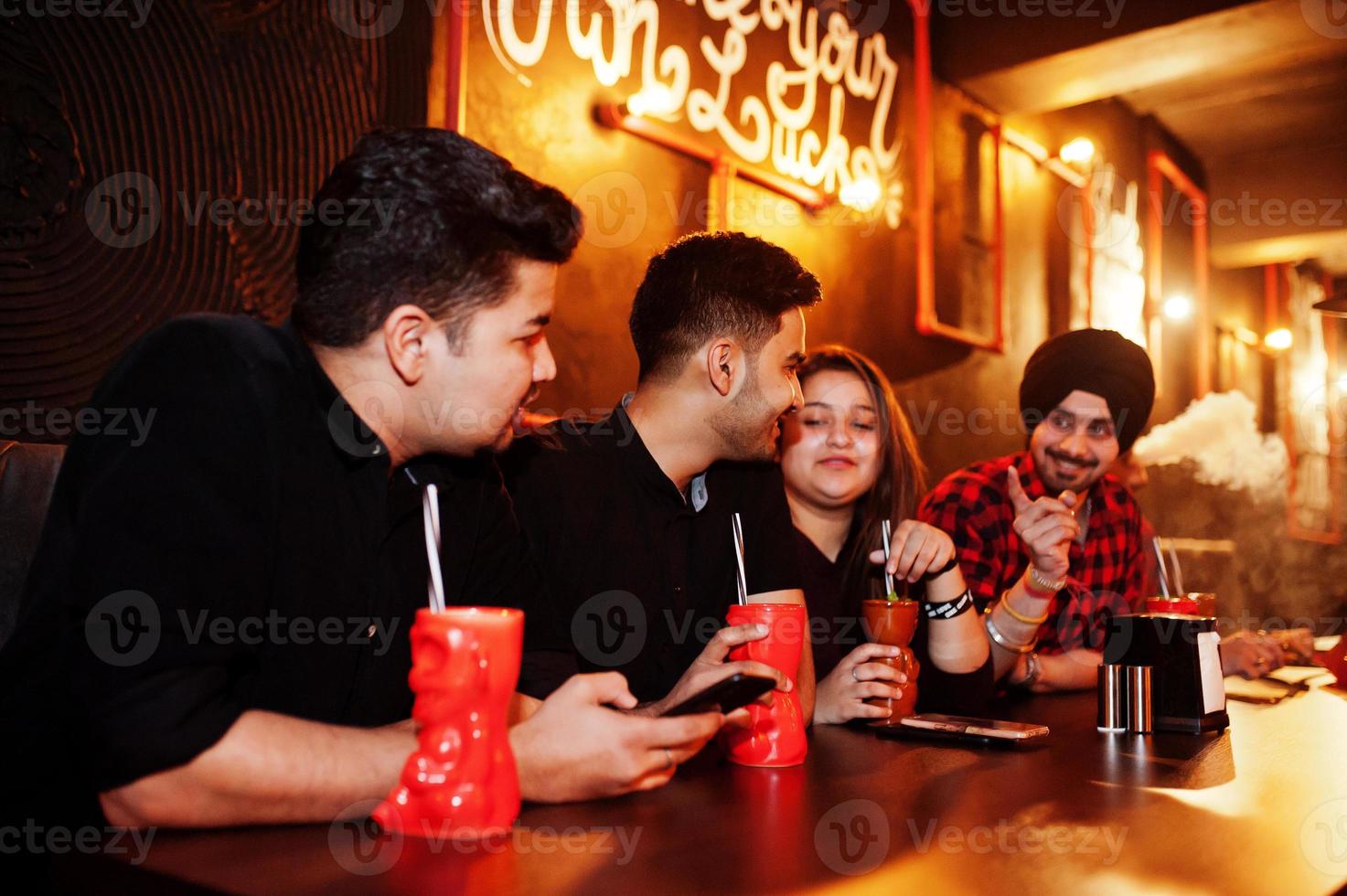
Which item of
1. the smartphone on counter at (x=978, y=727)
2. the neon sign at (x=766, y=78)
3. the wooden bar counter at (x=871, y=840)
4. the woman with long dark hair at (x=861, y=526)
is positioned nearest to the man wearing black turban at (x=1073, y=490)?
the woman with long dark hair at (x=861, y=526)

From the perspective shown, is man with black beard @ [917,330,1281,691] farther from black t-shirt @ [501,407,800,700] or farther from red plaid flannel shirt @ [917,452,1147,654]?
black t-shirt @ [501,407,800,700]

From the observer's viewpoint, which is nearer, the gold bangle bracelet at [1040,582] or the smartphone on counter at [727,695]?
the smartphone on counter at [727,695]

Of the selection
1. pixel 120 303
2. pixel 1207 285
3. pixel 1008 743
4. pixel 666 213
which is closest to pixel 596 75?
pixel 666 213

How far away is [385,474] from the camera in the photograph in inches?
47.9

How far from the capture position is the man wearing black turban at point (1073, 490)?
8.16 feet

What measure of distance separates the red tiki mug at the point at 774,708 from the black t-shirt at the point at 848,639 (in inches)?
18.8

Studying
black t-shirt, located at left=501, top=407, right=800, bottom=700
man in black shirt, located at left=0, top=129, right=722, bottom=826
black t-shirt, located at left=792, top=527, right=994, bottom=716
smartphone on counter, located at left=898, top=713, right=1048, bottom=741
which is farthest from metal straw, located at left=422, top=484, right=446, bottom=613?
black t-shirt, located at left=792, top=527, right=994, bottom=716

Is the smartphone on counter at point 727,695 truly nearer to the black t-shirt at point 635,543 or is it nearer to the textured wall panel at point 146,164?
the black t-shirt at point 635,543

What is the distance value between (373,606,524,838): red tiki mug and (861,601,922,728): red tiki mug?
794 millimetres

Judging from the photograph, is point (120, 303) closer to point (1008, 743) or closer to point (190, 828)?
point (190, 828)

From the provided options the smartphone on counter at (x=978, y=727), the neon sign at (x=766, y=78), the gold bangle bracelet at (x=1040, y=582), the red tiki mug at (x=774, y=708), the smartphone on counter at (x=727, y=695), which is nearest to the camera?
the smartphone on counter at (x=727, y=695)

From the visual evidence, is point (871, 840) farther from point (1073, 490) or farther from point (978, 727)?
point (1073, 490)

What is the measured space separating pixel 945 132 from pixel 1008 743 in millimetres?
3763

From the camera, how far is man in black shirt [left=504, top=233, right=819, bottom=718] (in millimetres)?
1652
